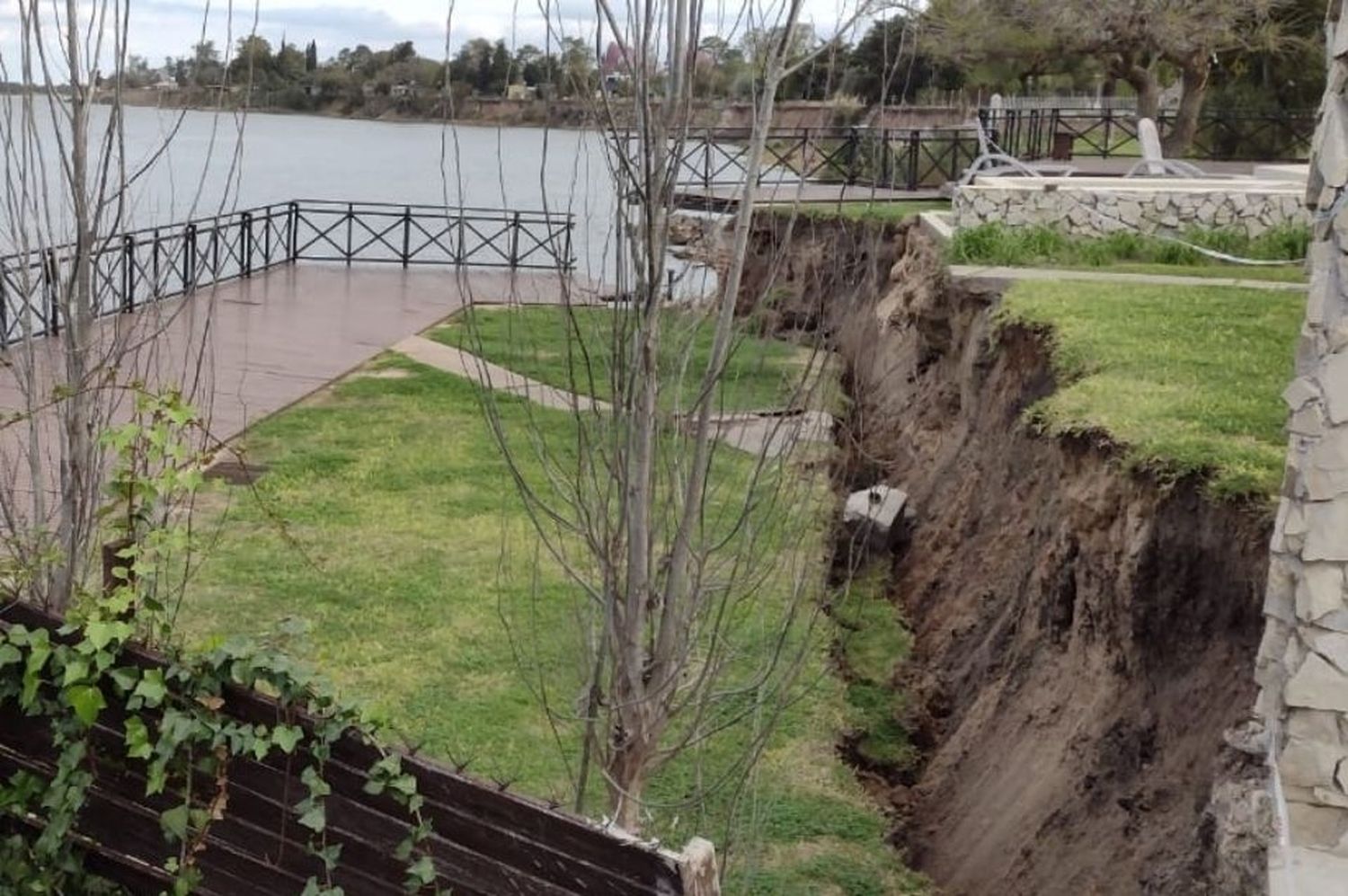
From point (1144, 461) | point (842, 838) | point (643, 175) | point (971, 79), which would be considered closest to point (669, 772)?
point (842, 838)

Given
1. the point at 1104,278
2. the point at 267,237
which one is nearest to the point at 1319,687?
the point at 1104,278

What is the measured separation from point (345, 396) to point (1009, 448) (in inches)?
275

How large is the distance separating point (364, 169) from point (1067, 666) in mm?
37457

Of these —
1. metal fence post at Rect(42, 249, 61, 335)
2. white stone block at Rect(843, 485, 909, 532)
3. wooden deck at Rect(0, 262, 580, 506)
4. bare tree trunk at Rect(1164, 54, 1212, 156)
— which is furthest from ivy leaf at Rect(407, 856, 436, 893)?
bare tree trunk at Rect(1164, 54, 1212, 156)

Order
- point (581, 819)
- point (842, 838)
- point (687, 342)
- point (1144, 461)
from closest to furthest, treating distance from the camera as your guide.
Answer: point (581, 819) → point (687, 342) → point (1144, 461) → point (842, 838)

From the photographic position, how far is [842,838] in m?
5.88

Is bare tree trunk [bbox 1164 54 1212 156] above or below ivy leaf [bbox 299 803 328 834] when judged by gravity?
above

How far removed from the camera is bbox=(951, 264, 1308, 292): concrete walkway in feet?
32.1

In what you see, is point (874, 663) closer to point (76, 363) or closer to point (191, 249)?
point (191, 249)

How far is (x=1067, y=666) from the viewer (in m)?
5.82

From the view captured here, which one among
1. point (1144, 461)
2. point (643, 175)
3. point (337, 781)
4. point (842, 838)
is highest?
point (643, 175)

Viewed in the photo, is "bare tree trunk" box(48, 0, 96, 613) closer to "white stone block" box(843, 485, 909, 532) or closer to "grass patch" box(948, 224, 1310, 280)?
"white stone block" box(843, 485, 909, 532)

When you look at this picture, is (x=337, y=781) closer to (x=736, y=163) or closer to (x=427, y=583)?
(x=736, y=163)

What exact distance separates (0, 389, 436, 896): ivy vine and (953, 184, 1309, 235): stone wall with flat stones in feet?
31.5
